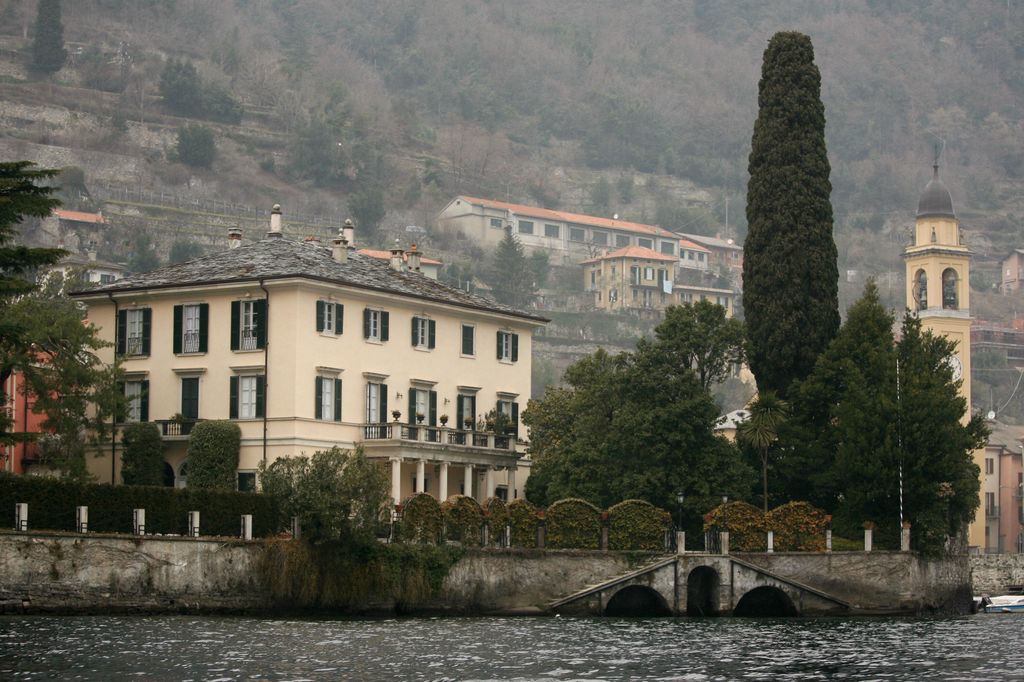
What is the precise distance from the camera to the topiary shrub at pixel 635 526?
6769cm

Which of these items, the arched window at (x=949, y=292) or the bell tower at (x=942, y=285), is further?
the arched window at (x=949, y=292)

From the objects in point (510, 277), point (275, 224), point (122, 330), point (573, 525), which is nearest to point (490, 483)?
point (573, 525)

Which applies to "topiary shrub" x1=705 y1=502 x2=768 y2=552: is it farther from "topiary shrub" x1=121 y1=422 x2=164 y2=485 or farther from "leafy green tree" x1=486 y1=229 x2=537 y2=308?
"leafy green tree" x1=486 y1=229 x2=537 y2=308

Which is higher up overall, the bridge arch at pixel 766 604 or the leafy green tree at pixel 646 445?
the leafy green tree at pixel 646 445

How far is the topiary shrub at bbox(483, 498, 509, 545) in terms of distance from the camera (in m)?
65.2

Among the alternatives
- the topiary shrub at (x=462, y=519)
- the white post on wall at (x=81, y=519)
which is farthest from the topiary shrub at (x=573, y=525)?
the white post on wall at (x=81, y=519)

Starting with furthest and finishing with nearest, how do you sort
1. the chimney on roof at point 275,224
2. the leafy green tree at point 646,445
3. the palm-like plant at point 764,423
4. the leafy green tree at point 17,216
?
the chimney on roof at point 275,224 < the palm-like plant at point 764,423 < the leafy green tree at point 646,445 < the leafy green tree at point 17,216

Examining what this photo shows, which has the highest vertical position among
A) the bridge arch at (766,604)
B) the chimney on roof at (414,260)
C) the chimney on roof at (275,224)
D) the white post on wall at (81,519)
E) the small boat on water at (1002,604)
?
the chimney on roof at (275,224)

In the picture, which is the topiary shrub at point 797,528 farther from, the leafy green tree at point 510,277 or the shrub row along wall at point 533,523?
the leafy green tree at point 510,277

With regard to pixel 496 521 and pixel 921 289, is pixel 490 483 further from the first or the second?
pixel 921 289

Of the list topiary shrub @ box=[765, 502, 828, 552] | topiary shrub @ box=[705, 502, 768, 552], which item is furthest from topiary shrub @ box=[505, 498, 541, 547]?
topiary shrub @ box=[765, 502, 828, 552]

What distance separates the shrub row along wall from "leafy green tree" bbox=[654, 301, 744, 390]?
318 inches

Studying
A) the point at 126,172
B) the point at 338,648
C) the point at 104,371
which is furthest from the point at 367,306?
the point at 126,172

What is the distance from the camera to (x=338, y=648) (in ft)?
156
